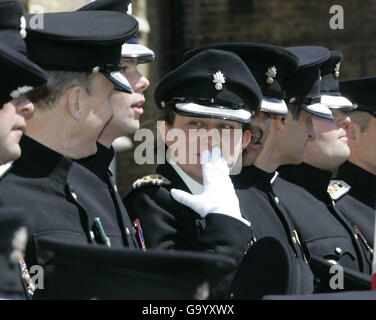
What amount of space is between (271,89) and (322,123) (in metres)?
0.65

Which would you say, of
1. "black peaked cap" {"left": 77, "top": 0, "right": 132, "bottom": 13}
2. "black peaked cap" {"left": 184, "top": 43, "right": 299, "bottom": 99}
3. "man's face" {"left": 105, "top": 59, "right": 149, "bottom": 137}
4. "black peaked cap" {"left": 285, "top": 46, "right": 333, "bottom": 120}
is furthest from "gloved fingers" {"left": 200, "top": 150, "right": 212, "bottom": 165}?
"black peaked cap" {"left": 285, "top": 46, "right": 333, "bottom": 120}

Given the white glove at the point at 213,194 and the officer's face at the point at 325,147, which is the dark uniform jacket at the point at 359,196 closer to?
the officer's face at the point at 325,147

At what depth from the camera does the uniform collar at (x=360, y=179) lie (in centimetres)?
584

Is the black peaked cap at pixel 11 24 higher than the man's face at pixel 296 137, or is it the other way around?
the black peaked cap at pixel 11 24

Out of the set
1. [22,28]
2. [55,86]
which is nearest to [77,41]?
[55,86]

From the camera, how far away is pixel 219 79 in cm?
429

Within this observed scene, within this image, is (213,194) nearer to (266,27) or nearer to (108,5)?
(108,5)

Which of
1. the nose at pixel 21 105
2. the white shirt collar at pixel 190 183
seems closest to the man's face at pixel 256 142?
the white shirt collar at pixel 190 183

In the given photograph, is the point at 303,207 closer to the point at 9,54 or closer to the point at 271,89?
the point at 271,89

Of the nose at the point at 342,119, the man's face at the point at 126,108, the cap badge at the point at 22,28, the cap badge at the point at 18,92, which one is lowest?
the nose at the point at 342,119
